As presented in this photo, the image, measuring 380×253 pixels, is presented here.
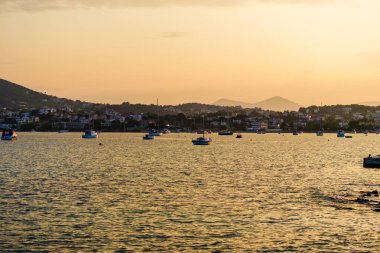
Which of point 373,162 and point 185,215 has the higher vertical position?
point 373,162

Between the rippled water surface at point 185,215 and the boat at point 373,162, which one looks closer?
the rippled water surface at point 185,215

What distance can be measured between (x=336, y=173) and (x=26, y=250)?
74.4 metres

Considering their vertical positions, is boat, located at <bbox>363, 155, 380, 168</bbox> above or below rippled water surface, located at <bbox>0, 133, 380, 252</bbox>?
above

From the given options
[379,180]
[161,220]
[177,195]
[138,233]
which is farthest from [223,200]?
[379,180]

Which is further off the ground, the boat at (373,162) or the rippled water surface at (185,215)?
the boat at (373,162)

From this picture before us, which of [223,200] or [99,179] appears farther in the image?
[99,179]

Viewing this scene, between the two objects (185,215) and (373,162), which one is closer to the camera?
(185,215)

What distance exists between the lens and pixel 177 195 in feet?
219

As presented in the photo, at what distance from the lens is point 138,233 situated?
44062mm

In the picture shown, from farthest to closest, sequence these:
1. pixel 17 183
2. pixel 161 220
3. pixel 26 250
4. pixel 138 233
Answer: pixel 17 183
pixel 161 220
pixel 138 233
pixel 26 250

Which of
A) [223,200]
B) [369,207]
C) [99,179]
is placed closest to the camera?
[369,207]

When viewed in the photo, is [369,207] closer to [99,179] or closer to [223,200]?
[223,200]

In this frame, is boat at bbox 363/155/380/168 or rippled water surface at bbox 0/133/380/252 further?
boat at bbox 363/155/380/168

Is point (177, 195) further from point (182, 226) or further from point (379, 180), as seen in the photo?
point (379, 180)
